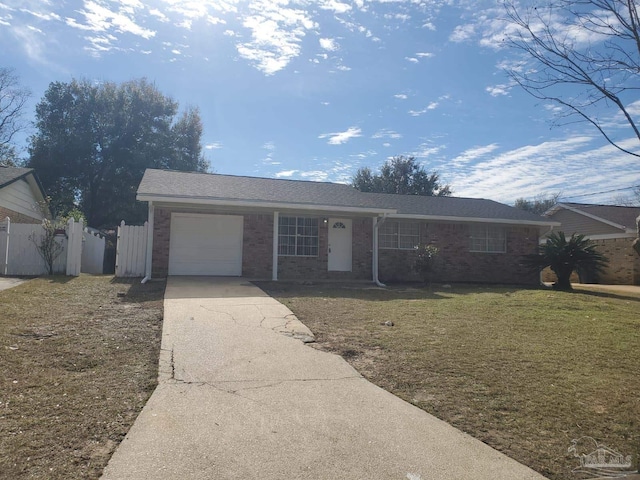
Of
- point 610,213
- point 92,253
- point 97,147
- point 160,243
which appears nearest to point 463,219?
point 160,243

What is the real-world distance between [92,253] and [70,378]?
13.6 meters

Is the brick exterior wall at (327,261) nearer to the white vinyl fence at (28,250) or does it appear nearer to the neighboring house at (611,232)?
the white vinyl fence at (28,250)

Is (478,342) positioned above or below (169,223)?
Result: below

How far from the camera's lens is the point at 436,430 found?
151 inches

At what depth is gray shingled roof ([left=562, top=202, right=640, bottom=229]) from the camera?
21.5 m

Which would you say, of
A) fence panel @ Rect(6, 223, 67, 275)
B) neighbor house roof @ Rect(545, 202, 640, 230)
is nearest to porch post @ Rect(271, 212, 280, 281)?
fence panel @ Rect(6, 223, 67, 275)

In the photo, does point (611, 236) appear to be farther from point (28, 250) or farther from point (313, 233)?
point (28, 250)

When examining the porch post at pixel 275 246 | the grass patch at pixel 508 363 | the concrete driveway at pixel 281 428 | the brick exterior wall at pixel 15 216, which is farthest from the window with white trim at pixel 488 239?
the brick exterior wall at pixel 15 216

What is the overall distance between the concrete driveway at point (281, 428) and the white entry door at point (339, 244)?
929 centimetres

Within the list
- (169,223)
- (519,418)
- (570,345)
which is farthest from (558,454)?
(169,223)

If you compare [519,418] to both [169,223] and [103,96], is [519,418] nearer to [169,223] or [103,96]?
[169,223]

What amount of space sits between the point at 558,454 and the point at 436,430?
3.07 ft

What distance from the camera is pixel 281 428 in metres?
3.73

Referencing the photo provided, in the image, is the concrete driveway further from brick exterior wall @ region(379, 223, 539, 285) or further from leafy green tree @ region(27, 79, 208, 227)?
leafy green tree @ region(27, 79, 208, 227)
